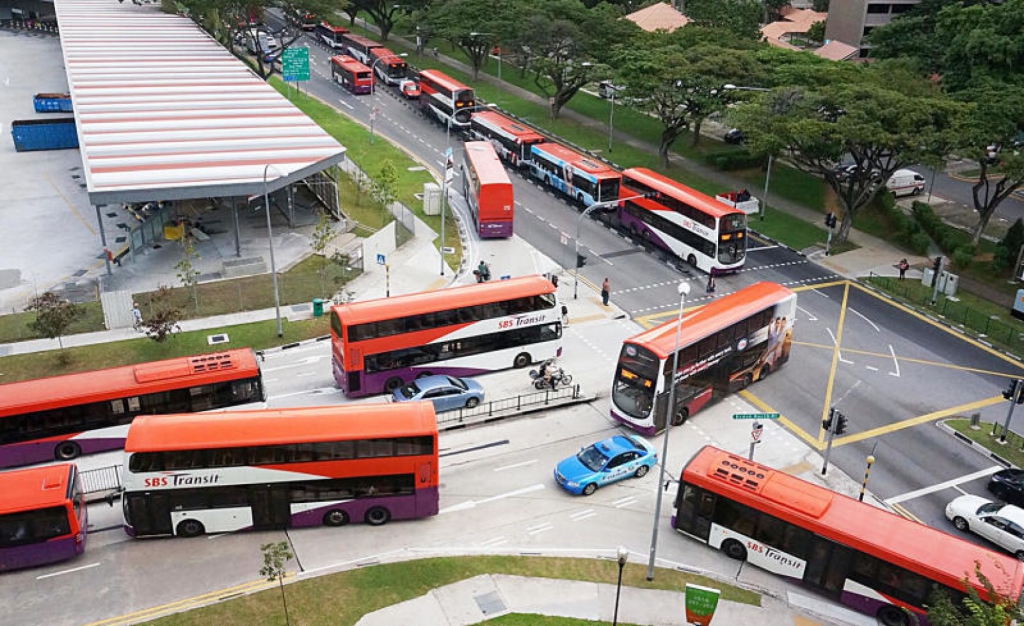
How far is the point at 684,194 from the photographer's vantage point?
55188 mm

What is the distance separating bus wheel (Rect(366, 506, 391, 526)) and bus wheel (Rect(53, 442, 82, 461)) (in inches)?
500

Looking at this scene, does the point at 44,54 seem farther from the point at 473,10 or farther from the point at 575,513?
the point at 575,513

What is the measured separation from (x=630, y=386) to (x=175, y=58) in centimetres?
6704

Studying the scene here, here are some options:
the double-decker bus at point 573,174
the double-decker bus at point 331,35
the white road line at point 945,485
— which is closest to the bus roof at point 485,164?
the double-decker bus at point 573,174

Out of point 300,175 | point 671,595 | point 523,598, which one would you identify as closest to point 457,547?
point 523,598

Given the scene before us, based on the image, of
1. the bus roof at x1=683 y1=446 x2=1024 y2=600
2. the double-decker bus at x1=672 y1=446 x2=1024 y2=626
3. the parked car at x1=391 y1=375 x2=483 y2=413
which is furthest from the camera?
the parked car at x1=391 y1=375 x2=483 y2=413

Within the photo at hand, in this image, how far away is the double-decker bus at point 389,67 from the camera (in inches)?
3819

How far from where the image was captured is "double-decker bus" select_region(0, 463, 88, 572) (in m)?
27.0

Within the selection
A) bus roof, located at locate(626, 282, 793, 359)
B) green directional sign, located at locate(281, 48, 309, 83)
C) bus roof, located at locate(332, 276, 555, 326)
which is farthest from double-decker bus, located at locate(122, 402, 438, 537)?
green directional sign, located at locate(281, 48, 309, 83)

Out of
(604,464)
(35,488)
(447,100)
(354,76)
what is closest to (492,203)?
(447,100)

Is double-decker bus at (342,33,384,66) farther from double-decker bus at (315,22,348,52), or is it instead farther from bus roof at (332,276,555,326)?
bus roof at (332,276,555,326)

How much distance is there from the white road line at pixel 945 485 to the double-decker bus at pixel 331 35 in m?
95.1

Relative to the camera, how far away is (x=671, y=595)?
2767 cm

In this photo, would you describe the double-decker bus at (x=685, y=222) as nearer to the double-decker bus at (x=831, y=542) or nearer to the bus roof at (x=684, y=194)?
the bus roof at (x=684, y=194)
